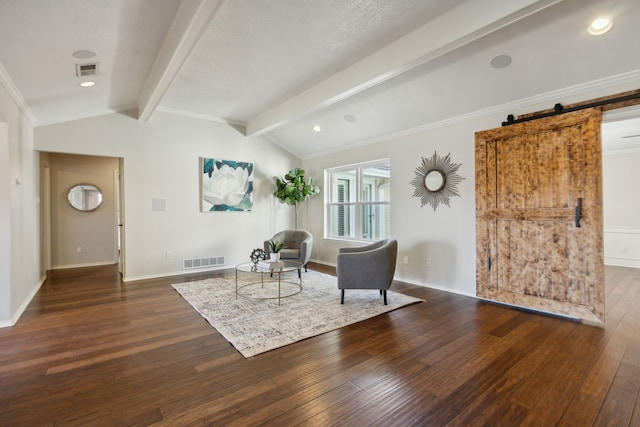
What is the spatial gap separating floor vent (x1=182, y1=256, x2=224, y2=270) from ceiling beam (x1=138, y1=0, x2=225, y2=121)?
2.95m

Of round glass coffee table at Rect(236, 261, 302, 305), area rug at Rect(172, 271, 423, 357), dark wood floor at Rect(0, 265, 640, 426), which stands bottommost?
dark wood floor at Rect(0, 265, 640, 426)

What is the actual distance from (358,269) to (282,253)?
2.01 meters

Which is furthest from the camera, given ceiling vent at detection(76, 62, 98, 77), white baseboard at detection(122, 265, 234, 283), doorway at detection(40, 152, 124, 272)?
doorway at detection(40, 152, 124, 272)

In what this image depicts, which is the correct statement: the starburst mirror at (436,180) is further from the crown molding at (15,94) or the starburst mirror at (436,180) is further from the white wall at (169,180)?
the crown molding at (15,94)

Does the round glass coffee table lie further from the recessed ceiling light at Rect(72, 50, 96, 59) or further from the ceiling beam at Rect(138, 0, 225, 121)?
the recessed ceiling light at Rect(72, 50, 96, 59)

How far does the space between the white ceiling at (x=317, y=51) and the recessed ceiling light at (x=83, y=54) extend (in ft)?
0.24

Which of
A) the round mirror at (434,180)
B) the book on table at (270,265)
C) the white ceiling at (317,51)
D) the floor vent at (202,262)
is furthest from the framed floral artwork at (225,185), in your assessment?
the round mirror at (434,180)

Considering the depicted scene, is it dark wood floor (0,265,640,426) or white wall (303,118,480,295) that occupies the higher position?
white wall (303,118,480,295)

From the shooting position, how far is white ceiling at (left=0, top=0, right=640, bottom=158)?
7.72 ft

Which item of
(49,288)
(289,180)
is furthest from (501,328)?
(49,288)

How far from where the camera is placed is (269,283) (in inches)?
186

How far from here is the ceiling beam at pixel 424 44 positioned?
2.25 metres

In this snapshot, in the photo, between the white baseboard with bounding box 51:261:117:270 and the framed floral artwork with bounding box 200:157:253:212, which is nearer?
the framed floral artwork with bounding box 200:157:253:212

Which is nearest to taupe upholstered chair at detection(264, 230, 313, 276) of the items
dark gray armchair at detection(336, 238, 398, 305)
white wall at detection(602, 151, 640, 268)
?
dark gray armchair at detection(336, 238, 398, 305)
